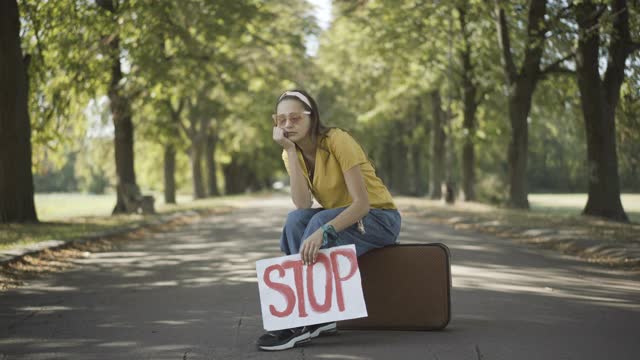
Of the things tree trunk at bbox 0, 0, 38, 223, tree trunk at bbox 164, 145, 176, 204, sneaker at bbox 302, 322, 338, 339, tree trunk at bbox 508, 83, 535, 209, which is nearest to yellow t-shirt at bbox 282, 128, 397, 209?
sneaker at bbox 302, 322, 338, 339

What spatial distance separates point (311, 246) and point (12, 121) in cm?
1358

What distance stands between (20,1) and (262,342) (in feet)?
54.2

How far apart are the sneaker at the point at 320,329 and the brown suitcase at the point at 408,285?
31 centimetres

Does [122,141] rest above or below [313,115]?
above

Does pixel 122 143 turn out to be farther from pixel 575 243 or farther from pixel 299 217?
pixel 299 217

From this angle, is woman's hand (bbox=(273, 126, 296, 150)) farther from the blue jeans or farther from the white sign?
the white sign

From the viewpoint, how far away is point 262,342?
516 centimetres

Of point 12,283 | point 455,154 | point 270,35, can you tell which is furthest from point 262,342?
point 455,154

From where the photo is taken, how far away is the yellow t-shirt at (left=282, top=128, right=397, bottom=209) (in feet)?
17.3

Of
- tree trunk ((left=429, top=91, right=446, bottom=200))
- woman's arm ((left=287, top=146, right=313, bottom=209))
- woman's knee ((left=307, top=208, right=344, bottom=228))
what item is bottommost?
woman's knee ((left=307, top=208, right=344, bottom=228))

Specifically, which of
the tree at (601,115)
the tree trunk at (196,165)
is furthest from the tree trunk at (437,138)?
the tree at (601,115)

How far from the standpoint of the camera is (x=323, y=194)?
5.52m

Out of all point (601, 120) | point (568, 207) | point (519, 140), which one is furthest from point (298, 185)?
point (568, 207)

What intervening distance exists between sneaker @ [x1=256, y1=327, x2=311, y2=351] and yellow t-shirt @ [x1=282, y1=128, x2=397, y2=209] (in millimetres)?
911
